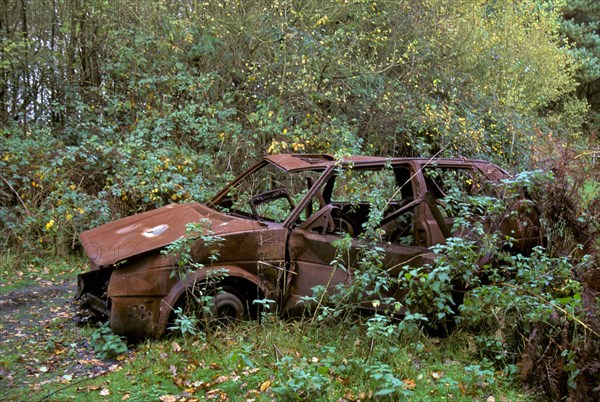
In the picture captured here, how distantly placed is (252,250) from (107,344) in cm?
145

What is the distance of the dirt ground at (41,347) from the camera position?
14.5 ft

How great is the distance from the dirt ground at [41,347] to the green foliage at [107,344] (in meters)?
0.07

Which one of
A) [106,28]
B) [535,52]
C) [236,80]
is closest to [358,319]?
[236,80]

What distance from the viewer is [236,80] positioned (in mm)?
11953

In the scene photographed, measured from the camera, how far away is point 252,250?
207 inches

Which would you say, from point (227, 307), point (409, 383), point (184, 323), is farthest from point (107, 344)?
point (409, 383)

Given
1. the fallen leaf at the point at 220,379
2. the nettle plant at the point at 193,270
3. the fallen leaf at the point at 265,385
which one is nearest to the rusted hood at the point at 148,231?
the nettle plant at the point at 193,270

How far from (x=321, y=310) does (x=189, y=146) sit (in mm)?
6494

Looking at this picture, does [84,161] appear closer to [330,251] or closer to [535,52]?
[330,251]

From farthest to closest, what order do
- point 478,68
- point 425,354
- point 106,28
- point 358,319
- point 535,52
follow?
point 535,52 → point 478,68 → point 106,28 → point 358,319 → point 425,354

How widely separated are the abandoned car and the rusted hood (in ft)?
0.04

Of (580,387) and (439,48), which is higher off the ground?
(439,48)

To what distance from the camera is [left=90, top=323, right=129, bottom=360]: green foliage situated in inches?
191

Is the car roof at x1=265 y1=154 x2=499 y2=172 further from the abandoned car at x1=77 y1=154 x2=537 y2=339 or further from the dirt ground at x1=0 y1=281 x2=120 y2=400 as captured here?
the dirt ground at x1=0 y1=281 x2=120 y2=400
